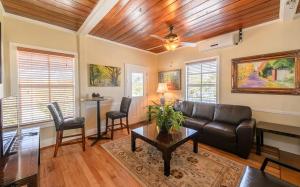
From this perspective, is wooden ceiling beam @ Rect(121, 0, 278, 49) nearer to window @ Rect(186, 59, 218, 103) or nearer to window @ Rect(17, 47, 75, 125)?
window @ Rect(186, 59, 218, 103)

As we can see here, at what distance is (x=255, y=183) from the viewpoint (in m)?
1.25

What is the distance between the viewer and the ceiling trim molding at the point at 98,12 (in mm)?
2111

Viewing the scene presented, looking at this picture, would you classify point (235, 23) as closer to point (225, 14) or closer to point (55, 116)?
point (225, 14)

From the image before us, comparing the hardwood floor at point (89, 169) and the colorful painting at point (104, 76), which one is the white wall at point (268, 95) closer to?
the hardwood floor at point (89, 169)

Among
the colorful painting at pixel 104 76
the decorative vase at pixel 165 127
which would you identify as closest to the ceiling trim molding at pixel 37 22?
the colorful painting at pixel 104 76

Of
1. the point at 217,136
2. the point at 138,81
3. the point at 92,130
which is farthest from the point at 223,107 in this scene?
the point at 92,130

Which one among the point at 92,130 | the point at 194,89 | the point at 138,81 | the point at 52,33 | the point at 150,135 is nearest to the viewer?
the point at 150,135

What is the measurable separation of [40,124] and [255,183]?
3637 millimetres

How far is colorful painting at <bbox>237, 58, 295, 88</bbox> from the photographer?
8.66 ft

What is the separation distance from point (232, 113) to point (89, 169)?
10.1ft

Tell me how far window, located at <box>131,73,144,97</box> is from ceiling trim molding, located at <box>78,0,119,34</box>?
2.03 metres

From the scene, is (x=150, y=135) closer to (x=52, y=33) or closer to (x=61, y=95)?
(x=61, y=95)

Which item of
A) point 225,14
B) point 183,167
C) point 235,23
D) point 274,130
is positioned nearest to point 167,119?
point 183,167

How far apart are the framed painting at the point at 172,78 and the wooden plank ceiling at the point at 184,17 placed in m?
1.36
